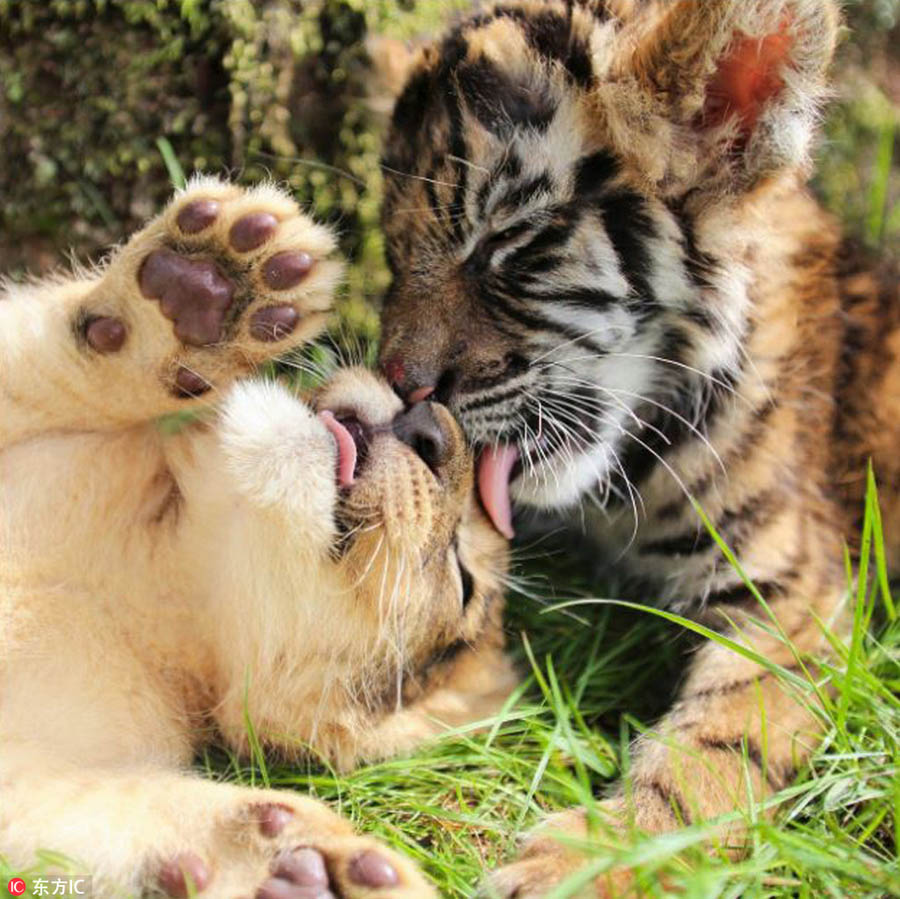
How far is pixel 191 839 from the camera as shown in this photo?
2.29 m

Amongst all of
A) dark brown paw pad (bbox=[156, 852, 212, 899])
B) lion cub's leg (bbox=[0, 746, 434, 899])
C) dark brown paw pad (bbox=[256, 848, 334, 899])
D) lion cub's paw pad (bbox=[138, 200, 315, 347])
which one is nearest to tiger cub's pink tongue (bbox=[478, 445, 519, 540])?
lion cub's paw pad (bbox=[138, 200, 315, 347])

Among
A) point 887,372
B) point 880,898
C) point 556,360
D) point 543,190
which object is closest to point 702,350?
point 556,360

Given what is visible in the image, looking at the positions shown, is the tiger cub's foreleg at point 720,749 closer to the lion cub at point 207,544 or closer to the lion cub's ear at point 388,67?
the lion cub at point 207,544

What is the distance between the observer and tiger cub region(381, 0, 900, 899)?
2.56 metres

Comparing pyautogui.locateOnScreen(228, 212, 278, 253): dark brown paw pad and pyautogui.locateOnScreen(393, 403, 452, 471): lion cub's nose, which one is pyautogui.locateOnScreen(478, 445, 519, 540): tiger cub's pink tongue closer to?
pyautogui.locateOnScreen(393, 403, 452, 471): lion cub's nose

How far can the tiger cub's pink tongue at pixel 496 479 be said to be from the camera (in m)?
2.83

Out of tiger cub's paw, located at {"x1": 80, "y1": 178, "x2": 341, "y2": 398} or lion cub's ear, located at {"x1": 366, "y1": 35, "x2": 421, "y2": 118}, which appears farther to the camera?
lion cub's ear, located at {"x1": 366, "y1": 35, "x2": 421, "y2": 118}

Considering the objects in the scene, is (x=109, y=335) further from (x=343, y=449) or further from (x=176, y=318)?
(x=343, y=449)

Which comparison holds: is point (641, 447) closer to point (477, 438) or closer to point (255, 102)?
point (477, 438)

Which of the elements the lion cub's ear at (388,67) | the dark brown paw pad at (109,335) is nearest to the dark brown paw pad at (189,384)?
the dark brown paw pad at (109,335)

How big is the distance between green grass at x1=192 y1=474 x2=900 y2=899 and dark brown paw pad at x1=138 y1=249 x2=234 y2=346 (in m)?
1.01

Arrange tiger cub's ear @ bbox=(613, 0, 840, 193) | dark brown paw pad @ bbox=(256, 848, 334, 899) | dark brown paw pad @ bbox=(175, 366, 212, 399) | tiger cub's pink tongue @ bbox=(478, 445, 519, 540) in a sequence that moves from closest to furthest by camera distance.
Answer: dark brown paw pad @ bbox=(256, 848, 334, 899) → tiger cub's ear @ bbox=(613, 0, 840, 193) → dark brown paw pad @ bbox=(175, 366, 212, 399) → tiger cub's pink tongue @ bbox=(478, 445, 519, 540)

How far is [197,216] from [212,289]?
0.17 meters

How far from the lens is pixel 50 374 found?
2.75 m
